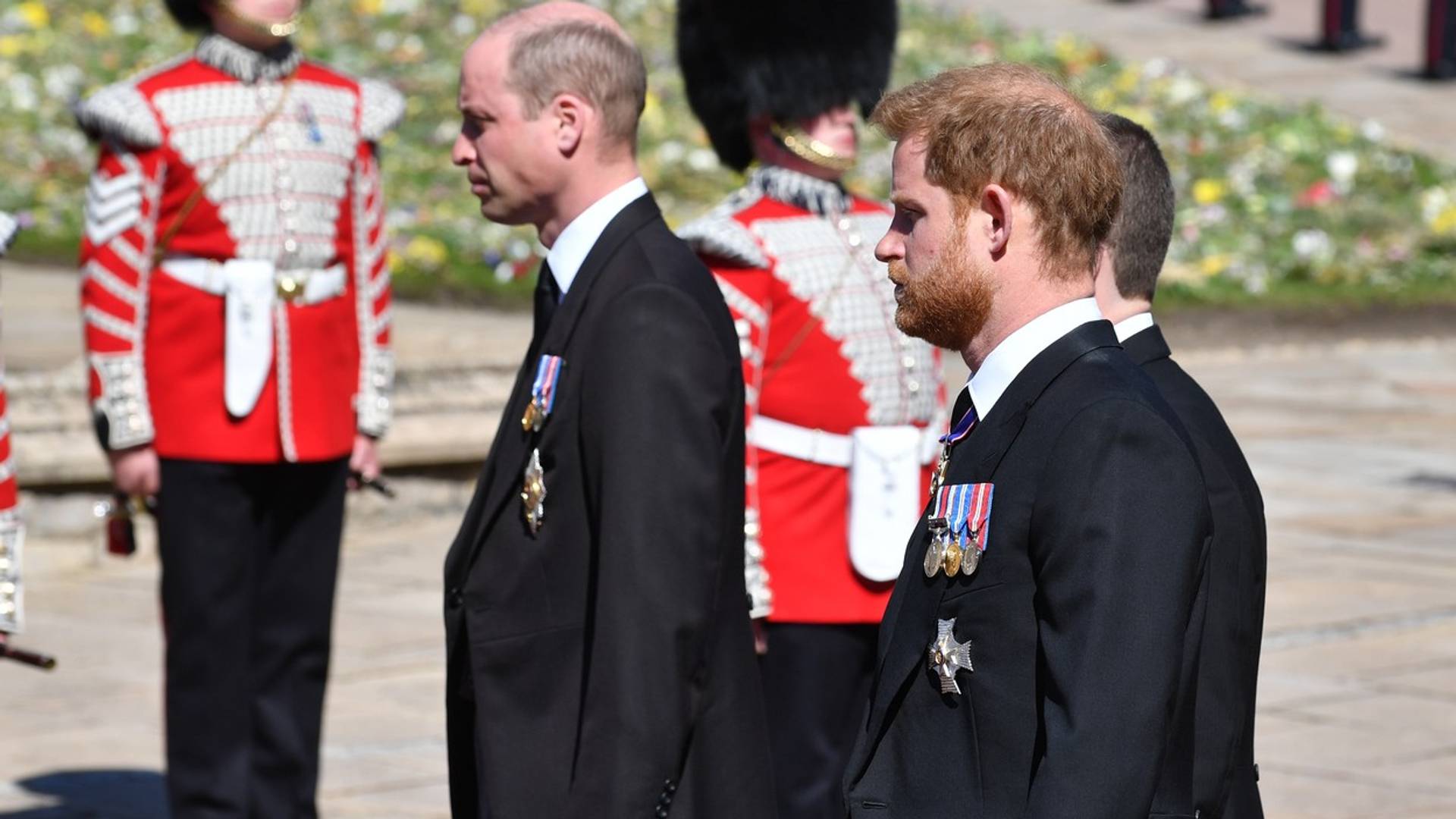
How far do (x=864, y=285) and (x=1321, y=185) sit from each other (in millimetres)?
10656

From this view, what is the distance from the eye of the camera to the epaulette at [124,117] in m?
5.00

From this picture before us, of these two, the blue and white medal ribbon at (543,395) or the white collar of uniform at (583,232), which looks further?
the white collar of uniform at (583,232)

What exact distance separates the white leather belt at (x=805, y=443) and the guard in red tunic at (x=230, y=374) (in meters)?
1.03

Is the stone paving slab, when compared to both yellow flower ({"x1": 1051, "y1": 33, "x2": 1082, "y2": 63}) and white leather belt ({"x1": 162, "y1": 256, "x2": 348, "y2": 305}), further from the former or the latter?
yellow flower ({"x1": 1051, "y1": 33, "x2": 1082, "y2": 63})

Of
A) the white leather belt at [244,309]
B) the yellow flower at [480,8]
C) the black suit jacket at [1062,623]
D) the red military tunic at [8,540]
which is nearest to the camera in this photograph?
the black suit jacket at [1062,623]

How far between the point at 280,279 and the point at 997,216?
115 inches

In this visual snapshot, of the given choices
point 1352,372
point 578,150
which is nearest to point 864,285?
point 578,150

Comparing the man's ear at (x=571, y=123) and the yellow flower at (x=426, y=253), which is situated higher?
the man's ear at (x=571, y=123)

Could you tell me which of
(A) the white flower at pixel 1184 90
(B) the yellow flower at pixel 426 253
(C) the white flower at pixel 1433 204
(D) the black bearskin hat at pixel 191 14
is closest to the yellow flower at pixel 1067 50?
(A) the white flower at pixel 1184 90

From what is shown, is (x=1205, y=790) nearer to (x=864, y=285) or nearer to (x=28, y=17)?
(x=864, y=285)

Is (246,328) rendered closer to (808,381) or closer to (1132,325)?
(808,381)

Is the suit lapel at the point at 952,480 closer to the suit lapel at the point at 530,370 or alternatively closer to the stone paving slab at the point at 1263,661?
the suit lapel at the point at 530,370

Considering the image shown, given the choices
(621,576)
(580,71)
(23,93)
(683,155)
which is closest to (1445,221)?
(683,155)

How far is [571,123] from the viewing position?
349 cm
